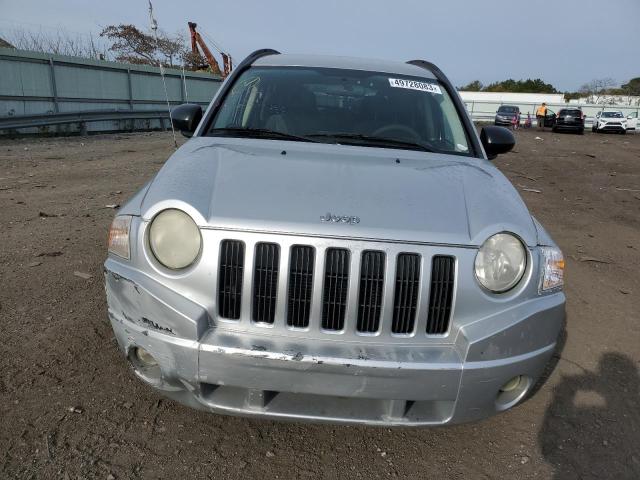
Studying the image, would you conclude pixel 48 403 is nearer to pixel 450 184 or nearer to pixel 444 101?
pixel 450 184

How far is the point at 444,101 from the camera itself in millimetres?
3508

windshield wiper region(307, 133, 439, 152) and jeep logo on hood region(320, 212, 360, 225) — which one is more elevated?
windshield wiper region(307, 133, 439, 152)

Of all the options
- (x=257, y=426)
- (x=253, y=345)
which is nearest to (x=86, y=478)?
(x=257, y=426)

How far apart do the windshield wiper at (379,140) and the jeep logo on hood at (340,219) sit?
1.08 meters

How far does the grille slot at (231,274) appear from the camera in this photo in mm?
1995

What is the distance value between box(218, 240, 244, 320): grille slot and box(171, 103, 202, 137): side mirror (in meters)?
1.68

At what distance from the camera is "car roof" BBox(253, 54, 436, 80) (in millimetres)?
3689

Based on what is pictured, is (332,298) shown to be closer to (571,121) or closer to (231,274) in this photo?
(231,274)

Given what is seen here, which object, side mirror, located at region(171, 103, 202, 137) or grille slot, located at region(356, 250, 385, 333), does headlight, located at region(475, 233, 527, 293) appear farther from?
side mirror, located at region(171, 103, 202, 137)

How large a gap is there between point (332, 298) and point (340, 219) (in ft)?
1.05

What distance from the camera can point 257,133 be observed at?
3025mm

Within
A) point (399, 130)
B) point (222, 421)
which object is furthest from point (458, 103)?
point (222, 421)

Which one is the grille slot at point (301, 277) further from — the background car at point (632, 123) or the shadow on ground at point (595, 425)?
the background car at point (632, 123)

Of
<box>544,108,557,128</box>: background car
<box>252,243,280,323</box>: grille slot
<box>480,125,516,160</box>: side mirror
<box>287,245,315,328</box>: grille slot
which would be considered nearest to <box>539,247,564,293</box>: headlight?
<box>287,245,315,328</box>: grille slot
